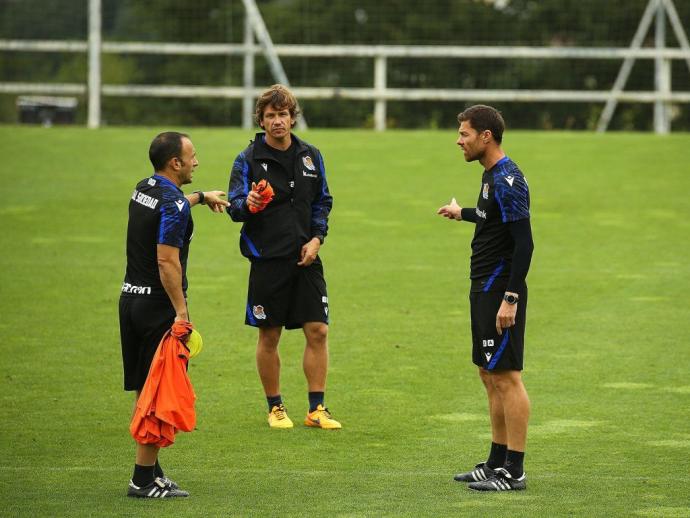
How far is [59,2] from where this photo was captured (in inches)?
1184

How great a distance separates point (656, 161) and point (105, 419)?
1417cm

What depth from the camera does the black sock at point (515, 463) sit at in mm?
7312

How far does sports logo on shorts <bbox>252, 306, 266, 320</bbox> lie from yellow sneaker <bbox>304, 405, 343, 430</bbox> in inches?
26.5

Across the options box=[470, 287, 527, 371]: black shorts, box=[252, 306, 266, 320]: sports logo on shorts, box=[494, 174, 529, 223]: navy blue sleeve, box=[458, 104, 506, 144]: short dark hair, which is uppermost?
box=[458, 104, 506, 144]: short dark hair

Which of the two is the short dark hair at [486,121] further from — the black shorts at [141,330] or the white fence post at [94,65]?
the white fence post at [94,65]

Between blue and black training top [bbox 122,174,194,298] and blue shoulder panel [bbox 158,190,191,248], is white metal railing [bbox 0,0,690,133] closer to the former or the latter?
blue and black training top [bbox 122,174,194,298]

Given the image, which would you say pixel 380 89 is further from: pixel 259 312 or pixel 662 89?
pixel 259 312

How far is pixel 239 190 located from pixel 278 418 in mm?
1458

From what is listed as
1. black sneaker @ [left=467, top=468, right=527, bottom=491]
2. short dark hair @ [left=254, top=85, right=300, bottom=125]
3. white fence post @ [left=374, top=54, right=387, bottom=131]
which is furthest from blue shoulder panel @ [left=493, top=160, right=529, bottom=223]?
white fence post @ [left=374, top=54, right=387, bottom=131]

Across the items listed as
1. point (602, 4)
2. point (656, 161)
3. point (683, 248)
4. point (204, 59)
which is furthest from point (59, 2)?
point (683, 248)

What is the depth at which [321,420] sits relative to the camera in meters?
8.96

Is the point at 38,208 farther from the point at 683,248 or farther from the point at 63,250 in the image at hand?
the point at 683,248

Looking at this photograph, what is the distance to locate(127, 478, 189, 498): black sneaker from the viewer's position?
280 inches

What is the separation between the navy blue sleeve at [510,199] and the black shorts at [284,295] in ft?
6.80
